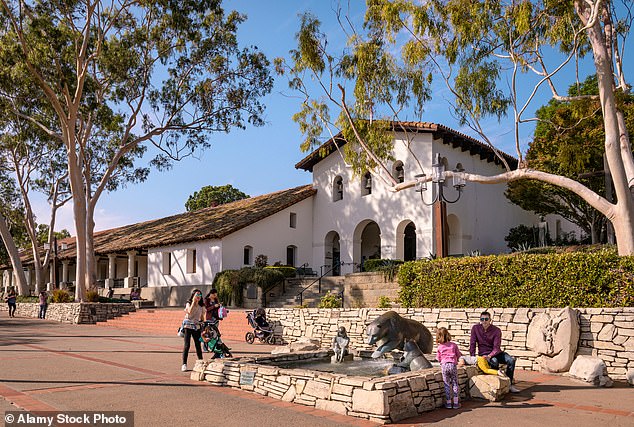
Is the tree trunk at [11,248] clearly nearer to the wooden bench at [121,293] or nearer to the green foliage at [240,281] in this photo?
the wooden bench at [121,293]

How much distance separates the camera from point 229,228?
1105 inches

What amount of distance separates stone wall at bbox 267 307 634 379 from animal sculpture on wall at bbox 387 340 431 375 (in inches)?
124

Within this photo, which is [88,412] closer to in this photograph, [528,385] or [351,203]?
[528,385]

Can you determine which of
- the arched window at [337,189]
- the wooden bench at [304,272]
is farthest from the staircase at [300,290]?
the arched window at [337,189]

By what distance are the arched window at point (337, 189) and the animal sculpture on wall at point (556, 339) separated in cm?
1961

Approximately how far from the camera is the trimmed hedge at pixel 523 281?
10.9 metres

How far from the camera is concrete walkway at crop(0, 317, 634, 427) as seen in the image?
22.1 feet

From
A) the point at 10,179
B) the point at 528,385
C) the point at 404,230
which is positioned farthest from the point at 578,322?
the point at 10,179

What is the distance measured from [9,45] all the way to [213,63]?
8706 millimetres

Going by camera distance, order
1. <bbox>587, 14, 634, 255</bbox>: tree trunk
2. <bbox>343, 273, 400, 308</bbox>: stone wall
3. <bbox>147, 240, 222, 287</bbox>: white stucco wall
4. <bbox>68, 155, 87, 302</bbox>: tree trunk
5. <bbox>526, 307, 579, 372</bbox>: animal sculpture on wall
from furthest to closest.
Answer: <bbox>147, 240, 222, 287</bbox>: white stucco wall → <bbox>68, 155, 87, 302</bbox>: tree trunk → <bbox>343, 273, 400, 308</bbox>: stone wall → <bbox>587, 14, 634, 255</bbox>: tree trunk → <bbox>526, 307, 579, 372</bbox>: animal sculpture on wall

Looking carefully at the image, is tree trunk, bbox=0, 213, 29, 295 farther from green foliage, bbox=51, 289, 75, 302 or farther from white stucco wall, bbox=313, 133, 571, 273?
white stucco wall, bbox=313, 133, 571, 273

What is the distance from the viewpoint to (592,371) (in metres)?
9.21

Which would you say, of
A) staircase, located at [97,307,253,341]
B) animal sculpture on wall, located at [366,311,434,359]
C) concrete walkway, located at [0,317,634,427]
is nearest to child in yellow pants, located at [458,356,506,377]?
concrete walkway, located at [0,317,634,427]

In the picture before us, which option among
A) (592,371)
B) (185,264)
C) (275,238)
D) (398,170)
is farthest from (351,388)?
(185,264)
